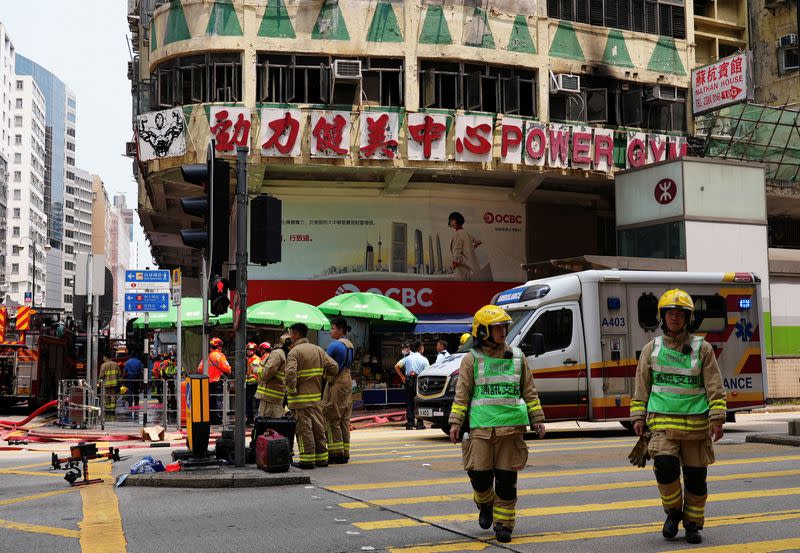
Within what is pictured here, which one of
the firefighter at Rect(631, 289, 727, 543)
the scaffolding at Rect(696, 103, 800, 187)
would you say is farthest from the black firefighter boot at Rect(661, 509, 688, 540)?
the scaffolding at Rect(696, 103, 800, 187)

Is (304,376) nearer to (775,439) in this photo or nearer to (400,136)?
(775,439)

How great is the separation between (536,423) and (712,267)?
72.0 feet

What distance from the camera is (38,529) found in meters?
8.21

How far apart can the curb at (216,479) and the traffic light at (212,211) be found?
224cm

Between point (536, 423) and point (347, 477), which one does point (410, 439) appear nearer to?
point (347, 477)

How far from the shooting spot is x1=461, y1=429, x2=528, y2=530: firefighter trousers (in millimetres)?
7297

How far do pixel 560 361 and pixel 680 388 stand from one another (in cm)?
962

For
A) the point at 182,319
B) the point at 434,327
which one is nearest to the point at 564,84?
the point at 434,327

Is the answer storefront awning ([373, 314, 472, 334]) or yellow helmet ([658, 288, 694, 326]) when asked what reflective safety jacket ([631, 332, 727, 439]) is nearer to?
yellow helmet ([658, 288, 694, 326])

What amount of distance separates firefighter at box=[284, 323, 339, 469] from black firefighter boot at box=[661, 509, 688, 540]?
5991 mm

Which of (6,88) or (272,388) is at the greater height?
(6,88)

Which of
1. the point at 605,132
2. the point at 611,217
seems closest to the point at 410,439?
the point at 605,132

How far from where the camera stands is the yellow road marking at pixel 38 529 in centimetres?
793

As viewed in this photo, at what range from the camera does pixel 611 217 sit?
3412 cm
